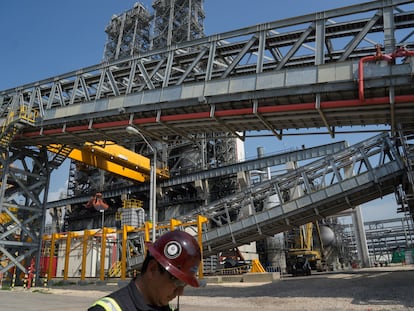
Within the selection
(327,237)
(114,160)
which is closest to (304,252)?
(327,237)

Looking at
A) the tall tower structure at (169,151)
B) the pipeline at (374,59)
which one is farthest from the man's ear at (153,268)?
the tall tower structure at (169,151)

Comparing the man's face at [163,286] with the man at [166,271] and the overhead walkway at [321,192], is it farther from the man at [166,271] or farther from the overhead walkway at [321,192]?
the overhead walkway at [321,192]

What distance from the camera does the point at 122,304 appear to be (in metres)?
1.76

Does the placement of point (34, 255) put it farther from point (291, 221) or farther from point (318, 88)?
point (318, 88)

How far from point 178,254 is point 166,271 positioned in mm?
117

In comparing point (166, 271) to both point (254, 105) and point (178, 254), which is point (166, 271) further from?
point (254, 105)

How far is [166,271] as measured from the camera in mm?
1938

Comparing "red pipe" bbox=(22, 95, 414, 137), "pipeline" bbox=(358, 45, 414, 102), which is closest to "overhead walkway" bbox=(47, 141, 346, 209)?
"red pipe" bbox=(22, 95, 414, 137)

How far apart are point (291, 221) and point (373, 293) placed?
8.92 meters

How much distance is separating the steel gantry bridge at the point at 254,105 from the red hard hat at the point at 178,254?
42.5 ft

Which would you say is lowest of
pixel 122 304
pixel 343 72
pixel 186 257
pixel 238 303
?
pixel 238 303

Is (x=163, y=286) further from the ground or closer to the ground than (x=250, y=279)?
further from the ground

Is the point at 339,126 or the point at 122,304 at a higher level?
the point at 339,126

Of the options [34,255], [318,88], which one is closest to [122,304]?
[318,88]
